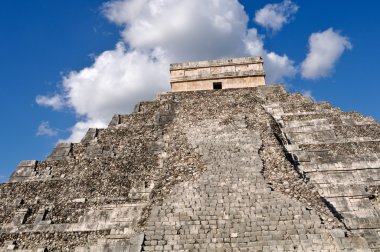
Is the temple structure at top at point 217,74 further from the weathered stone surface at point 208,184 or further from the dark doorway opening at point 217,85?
the weathered stone surface at point 208,184

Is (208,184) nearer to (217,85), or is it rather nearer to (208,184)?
(208,184)

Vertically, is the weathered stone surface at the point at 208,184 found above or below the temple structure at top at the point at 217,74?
below

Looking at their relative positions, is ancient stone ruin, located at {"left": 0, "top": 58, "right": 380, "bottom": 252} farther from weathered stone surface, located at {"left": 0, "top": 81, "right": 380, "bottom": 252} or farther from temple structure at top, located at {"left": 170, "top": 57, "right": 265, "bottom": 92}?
temple structure at top, located at {"left": 170, "top": 57, "right": 265, "bottom": 92}

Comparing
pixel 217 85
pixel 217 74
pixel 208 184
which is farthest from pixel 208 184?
pixel 217 74

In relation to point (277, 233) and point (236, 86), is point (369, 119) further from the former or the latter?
point (277, 233)

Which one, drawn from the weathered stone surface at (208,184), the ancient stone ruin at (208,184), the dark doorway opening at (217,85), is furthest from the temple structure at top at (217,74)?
the weathered stone surface at (208,184)

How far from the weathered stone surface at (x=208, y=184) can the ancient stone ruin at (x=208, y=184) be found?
0.03 meters

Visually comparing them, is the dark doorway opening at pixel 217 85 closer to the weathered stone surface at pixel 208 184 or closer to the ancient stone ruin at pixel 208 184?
the ancient stone ruin at pixel 208 184

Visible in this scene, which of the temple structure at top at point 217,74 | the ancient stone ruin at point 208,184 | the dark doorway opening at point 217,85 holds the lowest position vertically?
the ancient stone ruin at point 208,184

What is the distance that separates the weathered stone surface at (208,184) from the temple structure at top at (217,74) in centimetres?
366

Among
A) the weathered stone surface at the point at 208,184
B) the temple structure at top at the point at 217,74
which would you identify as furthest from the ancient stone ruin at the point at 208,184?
the temple structure at top at the point at 217,74

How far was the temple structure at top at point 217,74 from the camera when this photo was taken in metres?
19.0

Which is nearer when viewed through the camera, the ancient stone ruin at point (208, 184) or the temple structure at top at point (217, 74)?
the ancient stone ruin at point (208, 184)

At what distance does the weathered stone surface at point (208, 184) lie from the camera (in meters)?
8.07
